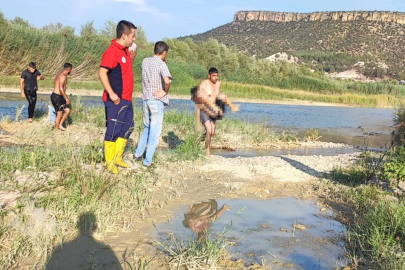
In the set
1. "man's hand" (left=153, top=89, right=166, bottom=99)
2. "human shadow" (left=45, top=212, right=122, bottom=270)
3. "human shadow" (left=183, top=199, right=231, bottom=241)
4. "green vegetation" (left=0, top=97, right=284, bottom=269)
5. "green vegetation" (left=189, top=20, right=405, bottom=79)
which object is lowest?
"human shadow" (left=183, top=199, right=231, bottom=241)

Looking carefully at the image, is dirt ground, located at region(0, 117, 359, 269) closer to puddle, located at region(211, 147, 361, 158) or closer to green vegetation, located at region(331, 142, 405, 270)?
green vegetation, located at region(331, 142, 405, 270)

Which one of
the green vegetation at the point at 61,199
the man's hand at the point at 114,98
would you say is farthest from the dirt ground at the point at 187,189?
the man's hand at the point at 114,98

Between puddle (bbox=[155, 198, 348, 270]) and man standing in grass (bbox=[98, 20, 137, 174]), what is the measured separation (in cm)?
150

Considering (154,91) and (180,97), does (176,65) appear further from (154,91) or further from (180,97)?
(154,91)

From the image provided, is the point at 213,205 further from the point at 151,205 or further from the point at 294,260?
the point at 294,260

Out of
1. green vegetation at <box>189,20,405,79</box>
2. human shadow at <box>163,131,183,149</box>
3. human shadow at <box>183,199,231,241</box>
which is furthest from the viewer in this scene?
green vegetation at <box>189,20,405,79</box>

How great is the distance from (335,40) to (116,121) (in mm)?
103603

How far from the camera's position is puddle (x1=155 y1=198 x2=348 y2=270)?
4.10 metres

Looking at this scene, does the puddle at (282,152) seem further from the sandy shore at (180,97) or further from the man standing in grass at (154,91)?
the sandy shore at (180,97)

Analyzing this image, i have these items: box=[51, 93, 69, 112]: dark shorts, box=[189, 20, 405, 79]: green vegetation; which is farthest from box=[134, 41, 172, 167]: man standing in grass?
box=[189, 20, 405, 79]: green vegetation

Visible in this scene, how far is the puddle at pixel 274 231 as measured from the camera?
410cm

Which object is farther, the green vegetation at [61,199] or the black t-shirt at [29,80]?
the black t-shirt at [29,80]

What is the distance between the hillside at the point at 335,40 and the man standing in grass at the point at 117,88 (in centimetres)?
9212

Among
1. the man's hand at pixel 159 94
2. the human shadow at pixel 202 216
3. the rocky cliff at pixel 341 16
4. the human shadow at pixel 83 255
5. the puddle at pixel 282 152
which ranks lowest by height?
the puddle at pixel 282 152
